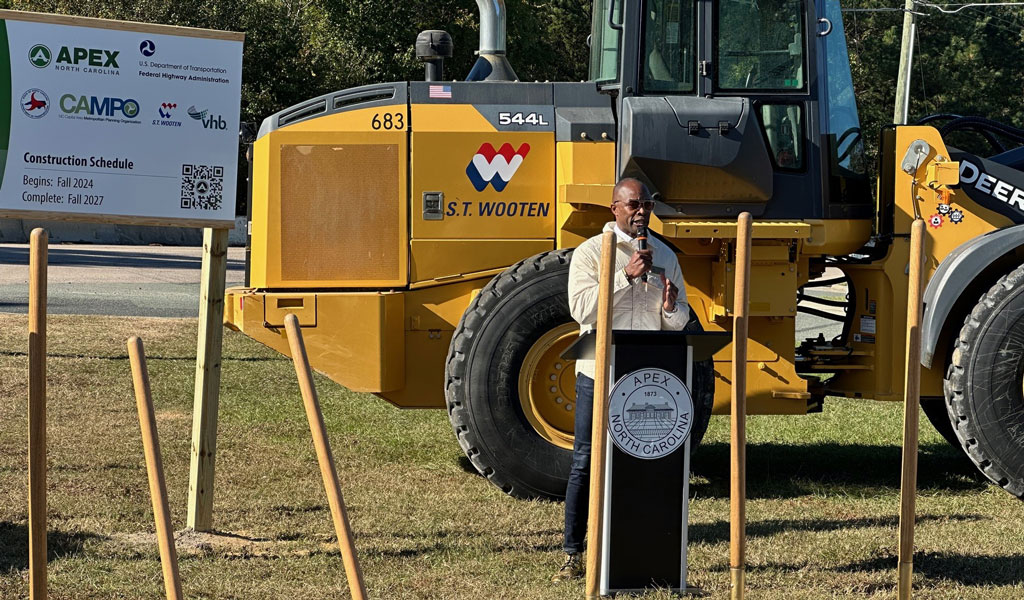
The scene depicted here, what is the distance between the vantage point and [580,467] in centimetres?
594

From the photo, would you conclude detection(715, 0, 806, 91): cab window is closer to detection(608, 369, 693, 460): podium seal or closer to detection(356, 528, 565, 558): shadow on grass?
detection(608, 369, 693, 460): podium seal

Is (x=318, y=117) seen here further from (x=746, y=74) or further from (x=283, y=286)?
(x=746, y=74)

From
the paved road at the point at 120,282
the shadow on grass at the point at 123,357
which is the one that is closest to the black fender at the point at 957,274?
the paved road at the point at 120,282

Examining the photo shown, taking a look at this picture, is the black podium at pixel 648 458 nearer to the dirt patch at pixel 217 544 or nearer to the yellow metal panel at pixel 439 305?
the dirt patch at pixel 217 544

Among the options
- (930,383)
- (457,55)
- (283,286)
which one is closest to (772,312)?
(930,383)

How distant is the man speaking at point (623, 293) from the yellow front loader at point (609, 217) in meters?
1.54

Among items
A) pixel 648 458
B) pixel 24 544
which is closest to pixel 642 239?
pixel 648 458

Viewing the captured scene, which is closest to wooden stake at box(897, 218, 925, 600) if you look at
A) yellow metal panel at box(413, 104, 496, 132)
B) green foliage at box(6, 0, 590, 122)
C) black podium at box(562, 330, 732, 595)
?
black podium at box(562, 330, 732, 595)

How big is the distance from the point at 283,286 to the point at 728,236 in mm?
2628

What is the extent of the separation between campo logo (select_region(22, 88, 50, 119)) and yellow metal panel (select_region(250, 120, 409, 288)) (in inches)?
74.2

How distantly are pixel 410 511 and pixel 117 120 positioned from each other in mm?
2664

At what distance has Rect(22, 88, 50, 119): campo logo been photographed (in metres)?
6.12

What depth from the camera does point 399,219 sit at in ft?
26.0

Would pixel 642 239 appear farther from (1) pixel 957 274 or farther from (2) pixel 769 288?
(1) pixel 957 274
